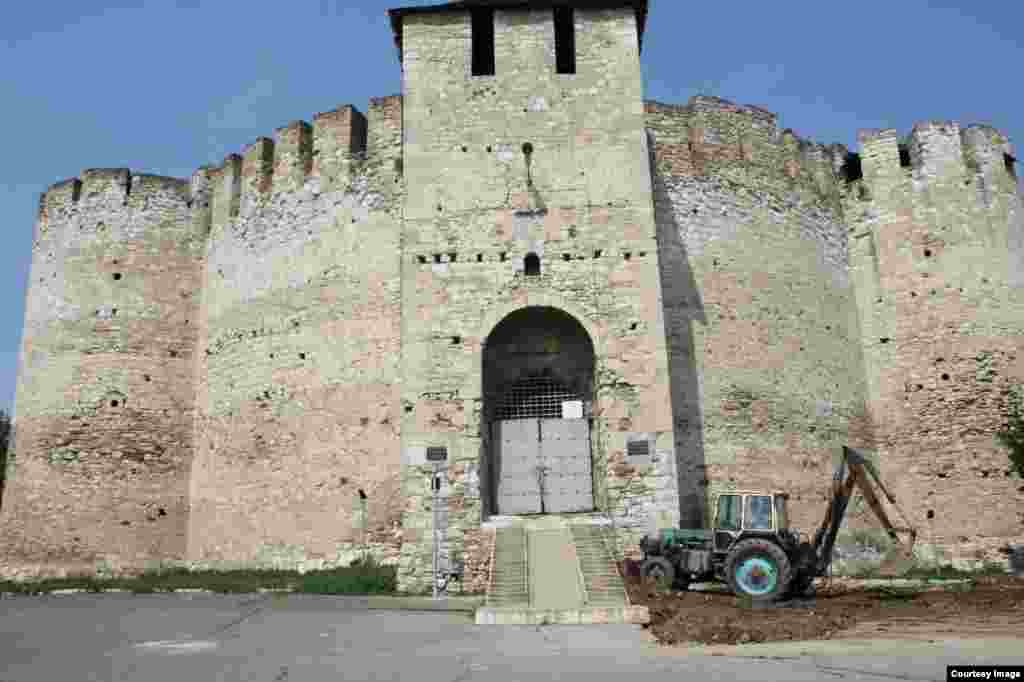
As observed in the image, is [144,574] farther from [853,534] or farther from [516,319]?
[853,534]

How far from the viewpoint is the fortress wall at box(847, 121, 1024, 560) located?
59.0 feet

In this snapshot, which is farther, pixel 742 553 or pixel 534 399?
pixel 534 399

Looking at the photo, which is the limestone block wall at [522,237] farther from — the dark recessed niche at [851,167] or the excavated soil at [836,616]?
the dark recessed niche at [851,167]

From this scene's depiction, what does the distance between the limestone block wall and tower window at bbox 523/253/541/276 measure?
10cm

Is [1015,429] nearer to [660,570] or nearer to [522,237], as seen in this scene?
[660,570]

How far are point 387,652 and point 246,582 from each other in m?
8.34

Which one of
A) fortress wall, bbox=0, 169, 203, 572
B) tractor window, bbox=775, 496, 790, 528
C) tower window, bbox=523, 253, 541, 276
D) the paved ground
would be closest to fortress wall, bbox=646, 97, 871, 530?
tower window, bbox=523, 253, 541, 276

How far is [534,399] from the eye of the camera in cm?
1573

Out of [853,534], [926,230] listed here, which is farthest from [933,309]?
[853,534]

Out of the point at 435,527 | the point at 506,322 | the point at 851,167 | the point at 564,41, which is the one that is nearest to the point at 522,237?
the point at 506,322

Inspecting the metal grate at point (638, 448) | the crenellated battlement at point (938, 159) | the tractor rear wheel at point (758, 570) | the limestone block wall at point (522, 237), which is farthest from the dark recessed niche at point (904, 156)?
the tractor rear wheel at point (758, 570)

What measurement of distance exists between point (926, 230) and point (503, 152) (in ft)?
31.2

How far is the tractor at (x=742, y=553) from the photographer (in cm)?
1141

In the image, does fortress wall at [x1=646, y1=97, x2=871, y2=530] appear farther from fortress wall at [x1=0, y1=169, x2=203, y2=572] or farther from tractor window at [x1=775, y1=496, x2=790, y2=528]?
fortress wall at [x1=0, y1=169, x2=203, y2=572]
